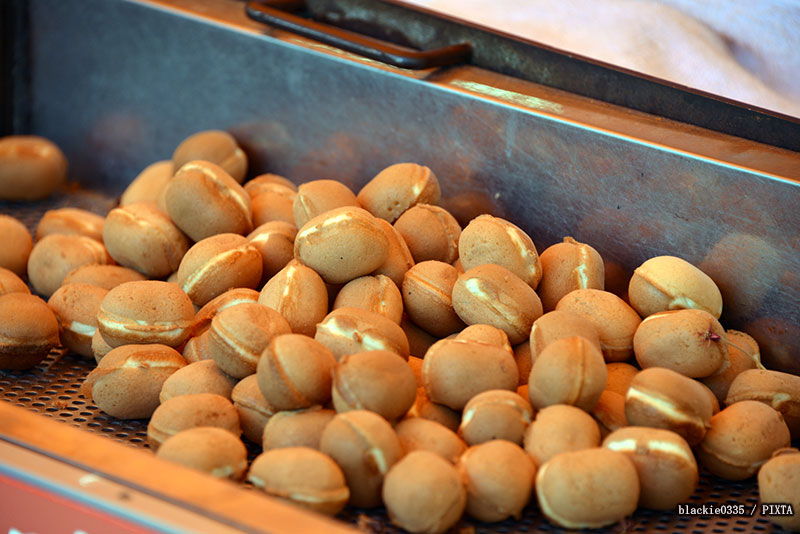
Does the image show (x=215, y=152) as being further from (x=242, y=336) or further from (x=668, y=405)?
(x=668, y=405)

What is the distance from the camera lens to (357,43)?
1.54 meters

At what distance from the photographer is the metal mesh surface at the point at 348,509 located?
951 millimetres

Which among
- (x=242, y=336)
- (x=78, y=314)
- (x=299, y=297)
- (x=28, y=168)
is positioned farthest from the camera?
(x=28, y=168)

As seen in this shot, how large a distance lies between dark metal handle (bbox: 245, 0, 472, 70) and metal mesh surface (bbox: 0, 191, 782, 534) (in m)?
0.69

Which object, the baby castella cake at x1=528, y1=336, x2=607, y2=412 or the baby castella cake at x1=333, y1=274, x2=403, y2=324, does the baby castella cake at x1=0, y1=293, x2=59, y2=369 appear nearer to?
the baby castella cake at x1=333, y1=274, x2=403, y2=324

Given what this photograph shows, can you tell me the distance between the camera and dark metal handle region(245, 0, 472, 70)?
1.49 metres

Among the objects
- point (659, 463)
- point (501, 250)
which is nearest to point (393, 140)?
point (501, 250)

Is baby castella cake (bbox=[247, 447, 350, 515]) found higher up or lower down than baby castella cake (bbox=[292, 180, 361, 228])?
lower down

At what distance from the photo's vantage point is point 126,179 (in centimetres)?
194

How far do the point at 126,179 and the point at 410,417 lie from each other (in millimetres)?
1155

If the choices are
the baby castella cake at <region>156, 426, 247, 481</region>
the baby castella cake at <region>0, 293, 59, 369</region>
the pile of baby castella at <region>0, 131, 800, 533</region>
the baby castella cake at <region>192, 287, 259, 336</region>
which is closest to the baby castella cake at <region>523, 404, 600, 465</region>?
the pile of baby castella at <region>0, 131, 800, 533</region>

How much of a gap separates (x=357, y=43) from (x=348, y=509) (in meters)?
0.88

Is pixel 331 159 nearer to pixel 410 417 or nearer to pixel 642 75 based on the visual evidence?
pixel 642 75

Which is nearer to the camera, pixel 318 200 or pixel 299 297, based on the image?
pixel 299 297
